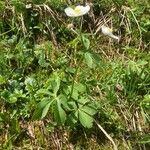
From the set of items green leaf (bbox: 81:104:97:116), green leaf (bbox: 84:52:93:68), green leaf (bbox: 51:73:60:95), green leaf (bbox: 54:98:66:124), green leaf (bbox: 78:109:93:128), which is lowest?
green leaf (bbox: 78:109:93:128)

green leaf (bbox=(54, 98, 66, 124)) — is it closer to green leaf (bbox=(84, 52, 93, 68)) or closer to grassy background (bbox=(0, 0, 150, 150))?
grassy background (bbox=(0, 0, 150, 150))

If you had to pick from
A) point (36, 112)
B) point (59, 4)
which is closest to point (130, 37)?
point (59, 4)

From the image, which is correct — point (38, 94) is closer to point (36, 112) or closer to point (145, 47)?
point (36, 112)

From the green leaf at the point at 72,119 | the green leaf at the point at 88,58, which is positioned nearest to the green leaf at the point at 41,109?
the green leaf at the point at 72,119

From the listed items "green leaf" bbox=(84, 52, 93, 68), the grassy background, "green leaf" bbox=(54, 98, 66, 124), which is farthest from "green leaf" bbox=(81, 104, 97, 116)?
"green leaf" bbox=(84, 52, 93, 68)

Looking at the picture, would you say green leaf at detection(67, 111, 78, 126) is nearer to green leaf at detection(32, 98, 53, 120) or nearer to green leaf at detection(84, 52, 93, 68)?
green leaf at detection(32, 98, 53, 120)

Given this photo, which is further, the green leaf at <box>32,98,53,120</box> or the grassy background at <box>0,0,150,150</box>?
the grassy background at <box>0,0,150,150</box>

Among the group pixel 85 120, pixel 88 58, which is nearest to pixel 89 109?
pixel 85 120

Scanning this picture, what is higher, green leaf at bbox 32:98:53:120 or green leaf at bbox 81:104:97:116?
green leaf at bbox 32:98:53:120

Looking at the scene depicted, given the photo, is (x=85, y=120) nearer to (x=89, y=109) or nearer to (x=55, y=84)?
(x=89, y=109)
